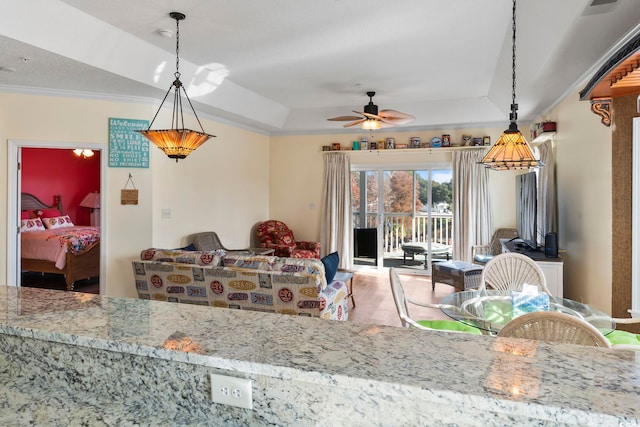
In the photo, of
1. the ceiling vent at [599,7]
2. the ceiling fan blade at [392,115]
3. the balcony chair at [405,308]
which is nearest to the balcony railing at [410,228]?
the ceiling fan blade at [392,115]

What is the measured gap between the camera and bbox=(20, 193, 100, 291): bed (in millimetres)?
5547

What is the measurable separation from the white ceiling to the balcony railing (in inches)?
87.0

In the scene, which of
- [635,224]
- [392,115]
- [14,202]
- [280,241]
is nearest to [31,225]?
[14,202]

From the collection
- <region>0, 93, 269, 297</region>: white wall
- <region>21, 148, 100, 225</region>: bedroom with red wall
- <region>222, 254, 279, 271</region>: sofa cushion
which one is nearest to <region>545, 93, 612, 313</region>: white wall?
<region>222, 254, 279, 271</region>: sofa cushion

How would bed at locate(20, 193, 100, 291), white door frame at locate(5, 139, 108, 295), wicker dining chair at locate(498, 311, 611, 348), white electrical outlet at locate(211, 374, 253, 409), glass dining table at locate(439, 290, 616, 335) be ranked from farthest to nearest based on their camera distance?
bed at locate(20, 193, 100, 291) < white door frame at locate(5, 139, 108, 295) < glass dining table at locate(439, 290, 616, 335) < wicker dining chair at locate(498, 311, 611, 348) < white electrical outlet at locate(211, 374, 253, 409)

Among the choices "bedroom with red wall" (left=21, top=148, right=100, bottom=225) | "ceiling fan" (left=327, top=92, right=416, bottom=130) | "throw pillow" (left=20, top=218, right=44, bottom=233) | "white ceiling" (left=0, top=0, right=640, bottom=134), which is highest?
"white ceiling" (left=0, top=0, right=640, bottom=134)

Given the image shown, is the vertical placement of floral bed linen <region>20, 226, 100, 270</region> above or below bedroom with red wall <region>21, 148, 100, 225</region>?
below

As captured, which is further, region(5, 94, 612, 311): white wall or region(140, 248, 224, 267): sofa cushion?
region(5, 94, 612, 311): white wall

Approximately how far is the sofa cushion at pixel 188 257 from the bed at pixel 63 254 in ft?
8.07

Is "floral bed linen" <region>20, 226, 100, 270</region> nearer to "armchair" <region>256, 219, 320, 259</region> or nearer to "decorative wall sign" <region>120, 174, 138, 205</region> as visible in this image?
"decorative wall sign" <region>120, 174, 138, 205</region>

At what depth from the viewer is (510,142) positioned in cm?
268

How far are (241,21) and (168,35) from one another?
0.72m

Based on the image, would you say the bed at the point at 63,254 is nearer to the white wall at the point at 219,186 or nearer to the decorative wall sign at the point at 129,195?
the white wall at the point at 219,186

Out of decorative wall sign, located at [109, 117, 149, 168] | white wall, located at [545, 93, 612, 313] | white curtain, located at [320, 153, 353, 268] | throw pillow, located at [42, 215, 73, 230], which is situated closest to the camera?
white wall, located at [545, 93, 612, 313]
